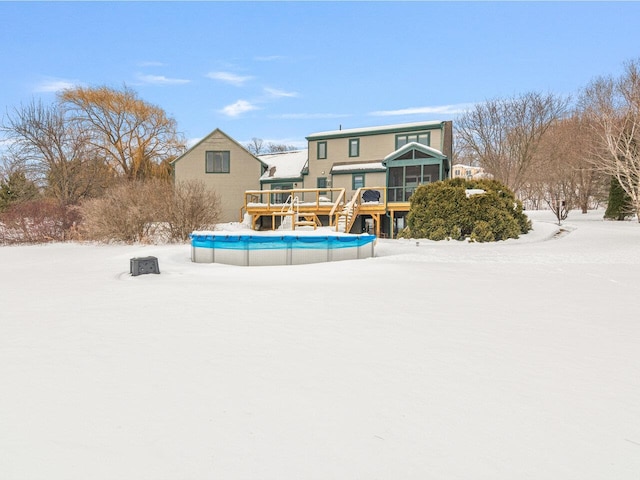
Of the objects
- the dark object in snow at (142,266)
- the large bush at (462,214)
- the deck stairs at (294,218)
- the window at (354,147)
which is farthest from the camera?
the window at (354,147)

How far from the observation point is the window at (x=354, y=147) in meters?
25.2

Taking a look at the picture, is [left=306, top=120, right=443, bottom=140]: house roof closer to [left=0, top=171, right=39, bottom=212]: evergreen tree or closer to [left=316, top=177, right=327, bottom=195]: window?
[left=316, top=177, right=327, bottom=195]: window

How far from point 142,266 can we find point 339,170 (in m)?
17.6

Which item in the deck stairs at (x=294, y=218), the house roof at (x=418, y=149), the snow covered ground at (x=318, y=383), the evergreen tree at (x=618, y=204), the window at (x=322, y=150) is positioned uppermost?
the window at (x=322, y=150)

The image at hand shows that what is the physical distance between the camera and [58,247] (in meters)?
14.9

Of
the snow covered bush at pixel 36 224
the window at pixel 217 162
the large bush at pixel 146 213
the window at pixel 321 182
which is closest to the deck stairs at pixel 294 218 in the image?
the large bush at pixel 146 213

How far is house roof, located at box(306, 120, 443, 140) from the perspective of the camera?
23.2m

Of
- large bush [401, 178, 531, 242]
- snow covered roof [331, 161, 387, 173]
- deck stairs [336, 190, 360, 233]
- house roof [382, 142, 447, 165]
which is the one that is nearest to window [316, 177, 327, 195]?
snow covered roof [331, 161, 387, 173]

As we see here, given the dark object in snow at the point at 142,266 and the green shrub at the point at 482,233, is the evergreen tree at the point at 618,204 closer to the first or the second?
the green shrub at the point at 482,233

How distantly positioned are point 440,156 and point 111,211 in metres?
16.7

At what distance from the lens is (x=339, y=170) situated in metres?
24.3

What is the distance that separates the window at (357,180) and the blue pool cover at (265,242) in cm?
1339

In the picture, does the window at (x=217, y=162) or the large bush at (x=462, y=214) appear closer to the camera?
the large bush at (x=462, y=214)

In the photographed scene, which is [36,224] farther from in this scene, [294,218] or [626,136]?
[626,136]
